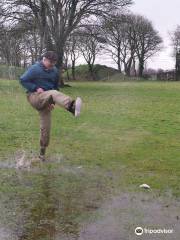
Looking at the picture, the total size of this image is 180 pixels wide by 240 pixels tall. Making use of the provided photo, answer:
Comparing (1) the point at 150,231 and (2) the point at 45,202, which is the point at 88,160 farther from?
(1) the point at 150,231

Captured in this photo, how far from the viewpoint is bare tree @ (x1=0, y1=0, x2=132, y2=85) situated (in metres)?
39.4

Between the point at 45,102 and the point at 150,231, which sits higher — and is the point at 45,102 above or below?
above

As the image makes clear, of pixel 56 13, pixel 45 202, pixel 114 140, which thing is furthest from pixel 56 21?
pixel 45 202

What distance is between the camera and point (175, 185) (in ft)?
27.9

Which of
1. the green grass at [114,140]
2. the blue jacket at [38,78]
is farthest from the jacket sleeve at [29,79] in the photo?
the green grass at [114,140]

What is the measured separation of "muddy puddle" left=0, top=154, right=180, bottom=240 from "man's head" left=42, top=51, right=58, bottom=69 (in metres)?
1.94

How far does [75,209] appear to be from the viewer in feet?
23.7

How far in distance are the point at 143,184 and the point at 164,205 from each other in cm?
114

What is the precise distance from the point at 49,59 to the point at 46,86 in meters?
0.54

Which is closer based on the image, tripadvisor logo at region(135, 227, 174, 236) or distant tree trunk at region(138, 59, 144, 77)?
tripadvisor logo at region(135, 227, 174, 236)

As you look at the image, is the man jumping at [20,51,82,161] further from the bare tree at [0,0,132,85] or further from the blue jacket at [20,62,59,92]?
the bare tree at [0,0,132,85]

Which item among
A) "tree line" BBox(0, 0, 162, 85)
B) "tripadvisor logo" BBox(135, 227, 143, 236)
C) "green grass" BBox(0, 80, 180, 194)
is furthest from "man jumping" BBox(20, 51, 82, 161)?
"tree line" BBox(0, 0, 162, 85)

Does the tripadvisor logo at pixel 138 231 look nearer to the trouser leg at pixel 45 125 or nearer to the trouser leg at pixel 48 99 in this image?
the trouser leg at pixel 48 99

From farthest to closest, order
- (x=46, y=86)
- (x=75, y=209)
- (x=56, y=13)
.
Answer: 1. (x=56, y=13)
2. (x=46, y=86)
3. (x=75, y=209)
